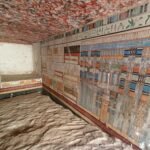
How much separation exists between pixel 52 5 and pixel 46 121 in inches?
56.3

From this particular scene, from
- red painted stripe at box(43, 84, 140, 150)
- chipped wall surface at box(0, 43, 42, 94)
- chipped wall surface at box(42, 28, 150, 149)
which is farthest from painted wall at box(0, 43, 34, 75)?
chipped wall surface at box(42, 28, 150, 149)

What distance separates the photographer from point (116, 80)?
1.06 m

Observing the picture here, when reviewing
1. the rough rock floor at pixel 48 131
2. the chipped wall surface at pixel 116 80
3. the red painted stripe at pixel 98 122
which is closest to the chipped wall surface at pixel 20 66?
the rough rock floor at pixel 48 131

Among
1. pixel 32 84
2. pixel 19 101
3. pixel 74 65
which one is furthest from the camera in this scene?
pixel 32 84

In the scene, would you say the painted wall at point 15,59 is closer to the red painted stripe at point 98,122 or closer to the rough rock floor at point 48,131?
the rough rock floor at point 48,131

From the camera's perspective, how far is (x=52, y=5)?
0.90m

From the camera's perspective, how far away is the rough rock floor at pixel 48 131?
1104 millimetres

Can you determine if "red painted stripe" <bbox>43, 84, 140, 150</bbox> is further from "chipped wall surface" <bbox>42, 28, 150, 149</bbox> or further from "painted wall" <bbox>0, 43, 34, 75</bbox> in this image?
"painted wall" <bbox>0, 43, 34, 75</bbox>

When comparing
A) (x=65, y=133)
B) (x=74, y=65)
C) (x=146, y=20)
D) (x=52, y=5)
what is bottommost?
(x=65, y=133)

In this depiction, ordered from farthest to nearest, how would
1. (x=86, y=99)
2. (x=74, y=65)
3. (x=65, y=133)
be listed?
1. (x=74, y=65)
2. (x=86, y=99)
3. (x=65, y=133)

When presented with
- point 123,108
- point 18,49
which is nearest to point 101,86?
point 123,108

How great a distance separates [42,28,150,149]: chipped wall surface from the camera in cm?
86

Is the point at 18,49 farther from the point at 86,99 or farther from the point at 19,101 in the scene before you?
the point at 86,99

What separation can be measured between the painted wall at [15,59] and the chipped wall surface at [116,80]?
2048 millimetres
